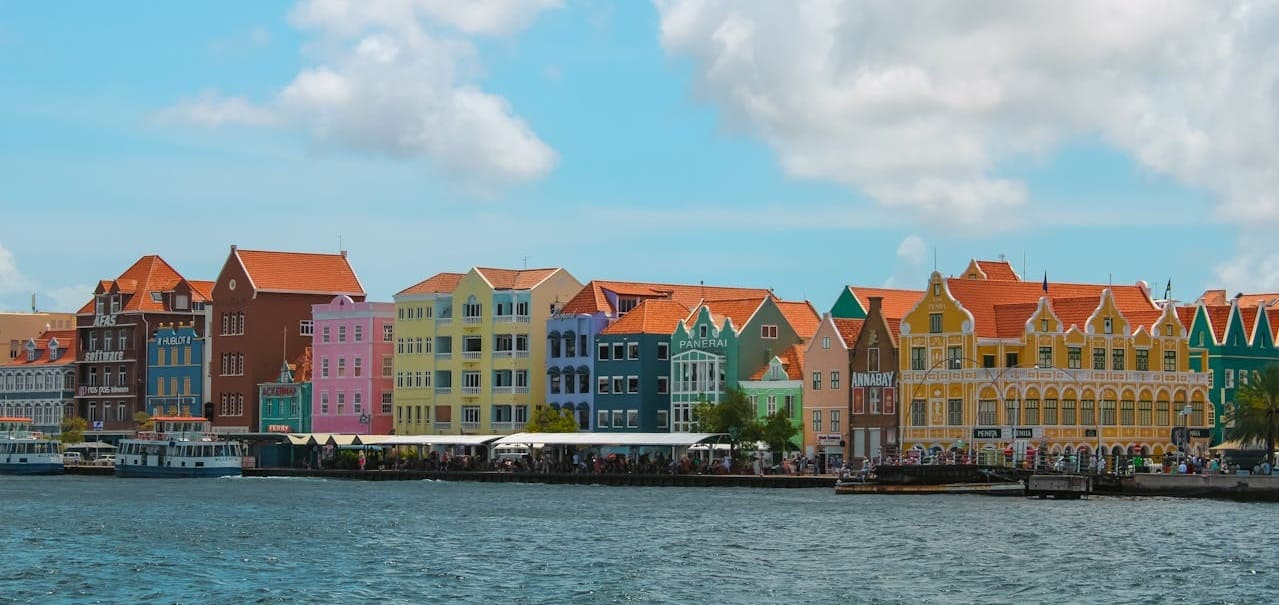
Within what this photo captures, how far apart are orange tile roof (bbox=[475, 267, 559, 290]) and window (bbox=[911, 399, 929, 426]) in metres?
32.4

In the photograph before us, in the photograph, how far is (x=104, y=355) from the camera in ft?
568

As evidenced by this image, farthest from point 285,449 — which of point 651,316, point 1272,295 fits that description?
point 1272,295

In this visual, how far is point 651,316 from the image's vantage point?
454ft

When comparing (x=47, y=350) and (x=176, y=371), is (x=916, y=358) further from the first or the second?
(x=47, y=350)

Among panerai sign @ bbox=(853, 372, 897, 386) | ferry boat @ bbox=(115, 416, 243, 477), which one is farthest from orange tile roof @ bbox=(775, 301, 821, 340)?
ferry boat @ bbox=(115, 416, 243, 477)

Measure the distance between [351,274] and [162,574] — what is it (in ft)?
343

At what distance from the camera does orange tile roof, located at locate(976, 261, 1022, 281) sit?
147 m

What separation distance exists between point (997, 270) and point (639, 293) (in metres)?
24.0

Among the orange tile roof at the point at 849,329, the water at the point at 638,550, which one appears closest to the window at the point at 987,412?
the orange tile roof at the point at 849,329

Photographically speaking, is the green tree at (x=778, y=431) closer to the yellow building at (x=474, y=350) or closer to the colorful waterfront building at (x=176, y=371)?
the yellow building at (x=474, y=350)

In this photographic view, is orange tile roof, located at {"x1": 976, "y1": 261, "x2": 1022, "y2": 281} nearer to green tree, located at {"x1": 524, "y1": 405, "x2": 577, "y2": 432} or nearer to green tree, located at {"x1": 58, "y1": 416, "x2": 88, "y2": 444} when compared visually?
green tree, located at {"x1": 524, "y1": 405, "x2": 577, "y2": 432}

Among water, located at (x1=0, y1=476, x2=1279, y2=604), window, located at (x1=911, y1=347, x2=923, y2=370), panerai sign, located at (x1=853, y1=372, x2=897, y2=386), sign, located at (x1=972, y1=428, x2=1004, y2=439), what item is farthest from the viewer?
panerai sign, located at (x1=853, y1=372, x2=897, y2=386)

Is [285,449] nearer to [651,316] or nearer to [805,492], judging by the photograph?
[651,316]

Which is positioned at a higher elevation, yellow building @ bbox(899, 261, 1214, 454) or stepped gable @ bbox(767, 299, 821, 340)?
stepped gable @ bbox(767, 299, 821, 340)
